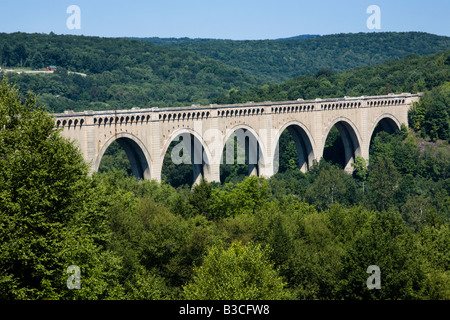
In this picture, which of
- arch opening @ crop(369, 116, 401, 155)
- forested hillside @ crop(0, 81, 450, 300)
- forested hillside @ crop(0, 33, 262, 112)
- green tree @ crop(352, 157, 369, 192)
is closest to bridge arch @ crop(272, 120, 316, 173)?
green tree @ crop(352, 157, 369, 192)

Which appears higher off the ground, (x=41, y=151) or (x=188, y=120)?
(x=188, y=120)

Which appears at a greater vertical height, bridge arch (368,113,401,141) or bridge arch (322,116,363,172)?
bridge arch (368,113,401,141)

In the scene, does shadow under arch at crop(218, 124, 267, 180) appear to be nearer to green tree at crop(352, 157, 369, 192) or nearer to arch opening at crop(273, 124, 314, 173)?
arch opening at crop(273, 124, 314, 173)

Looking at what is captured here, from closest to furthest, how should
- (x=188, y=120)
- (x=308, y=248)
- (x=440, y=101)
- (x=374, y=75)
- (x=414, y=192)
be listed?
(x=308, y=248), (x=188, y=120), (x=414, y=192), (x=440, y=101), (x=374, y=75)

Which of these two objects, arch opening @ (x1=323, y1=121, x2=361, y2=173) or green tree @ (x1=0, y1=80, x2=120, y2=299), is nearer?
green tree @ (x1=0, y1=80, x2=120, y2=299)

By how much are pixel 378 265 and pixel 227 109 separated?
51.4 metres

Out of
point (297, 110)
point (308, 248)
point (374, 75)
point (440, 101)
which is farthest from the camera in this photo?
point (374, 75)

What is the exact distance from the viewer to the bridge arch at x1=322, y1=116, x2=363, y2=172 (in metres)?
106

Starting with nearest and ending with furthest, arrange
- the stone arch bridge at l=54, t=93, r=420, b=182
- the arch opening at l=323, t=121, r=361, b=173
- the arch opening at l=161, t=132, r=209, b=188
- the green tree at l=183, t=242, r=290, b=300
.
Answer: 1. the green tree at l=183, t=242, r=290, b=300
2. the stone arch bridge at l=54, t=93, r=420, b=182
3. the arch opening at l=161, t=132, r=209, b=188
4. the arch opening at l=323, t=121, r=361, b=173

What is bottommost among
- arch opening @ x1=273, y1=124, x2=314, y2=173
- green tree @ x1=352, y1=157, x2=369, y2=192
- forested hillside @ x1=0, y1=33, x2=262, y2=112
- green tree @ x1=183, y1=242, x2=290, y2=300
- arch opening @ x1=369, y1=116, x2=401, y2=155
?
green tree @ x1=183, y1=242, x2=290, y2=300

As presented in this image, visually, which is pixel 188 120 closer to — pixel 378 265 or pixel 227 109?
pixel 227 109

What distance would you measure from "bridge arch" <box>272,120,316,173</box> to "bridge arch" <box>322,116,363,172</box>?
20.4ft

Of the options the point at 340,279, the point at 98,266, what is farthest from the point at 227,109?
the point at 98,266

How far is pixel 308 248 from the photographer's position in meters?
50.2
